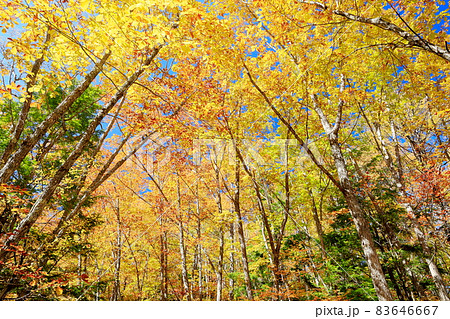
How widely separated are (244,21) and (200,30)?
1.36m

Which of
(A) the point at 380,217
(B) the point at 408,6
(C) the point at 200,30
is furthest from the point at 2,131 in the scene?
(A) the point at 380,217

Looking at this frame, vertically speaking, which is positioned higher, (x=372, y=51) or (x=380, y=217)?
(x=372, y=51)

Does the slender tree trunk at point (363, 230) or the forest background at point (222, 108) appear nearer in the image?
the forest background at point (222, 108)

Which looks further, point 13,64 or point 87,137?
point 13,64

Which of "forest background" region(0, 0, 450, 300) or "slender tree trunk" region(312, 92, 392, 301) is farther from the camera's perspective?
"slender tree trunk" region(312, 92, 392, 301)

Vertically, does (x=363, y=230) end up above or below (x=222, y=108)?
below

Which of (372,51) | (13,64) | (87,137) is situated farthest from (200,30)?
(372,51)

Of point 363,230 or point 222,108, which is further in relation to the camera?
point 222,108

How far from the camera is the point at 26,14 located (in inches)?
99.5
